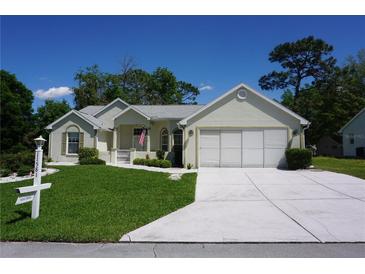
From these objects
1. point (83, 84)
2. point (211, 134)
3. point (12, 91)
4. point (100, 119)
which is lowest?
point (211, 134)

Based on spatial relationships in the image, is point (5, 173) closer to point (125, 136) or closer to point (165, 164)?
point (165, 164)

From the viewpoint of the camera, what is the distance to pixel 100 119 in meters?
24.9

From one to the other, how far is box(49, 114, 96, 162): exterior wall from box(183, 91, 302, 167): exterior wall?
773cm

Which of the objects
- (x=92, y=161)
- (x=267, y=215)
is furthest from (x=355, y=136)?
(x=267, y=215)

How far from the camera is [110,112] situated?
24875 millimetres

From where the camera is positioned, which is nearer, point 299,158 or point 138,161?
point 299,158

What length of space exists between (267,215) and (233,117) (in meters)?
11.0

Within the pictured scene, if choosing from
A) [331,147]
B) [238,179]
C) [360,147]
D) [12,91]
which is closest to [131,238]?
[238,179]

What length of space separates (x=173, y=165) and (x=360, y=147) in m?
20.3

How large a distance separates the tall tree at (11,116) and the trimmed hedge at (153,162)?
15730 millimetres

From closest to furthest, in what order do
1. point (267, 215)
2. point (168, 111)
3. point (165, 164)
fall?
point (267, 215), point (165, 164), point (168, 111)

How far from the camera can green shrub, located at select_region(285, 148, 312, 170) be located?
1628 centimetres

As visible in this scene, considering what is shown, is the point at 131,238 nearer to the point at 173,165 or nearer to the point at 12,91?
the point at 173,165

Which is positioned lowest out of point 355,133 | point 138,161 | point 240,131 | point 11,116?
point 138,161
